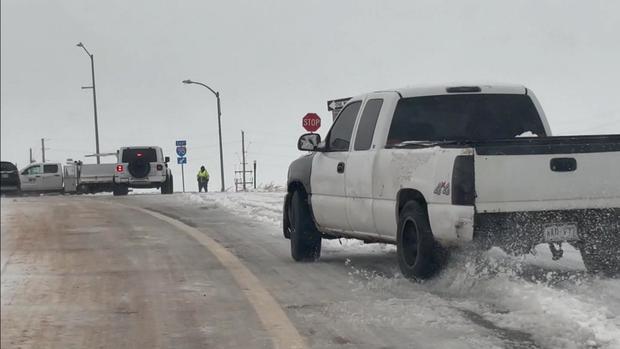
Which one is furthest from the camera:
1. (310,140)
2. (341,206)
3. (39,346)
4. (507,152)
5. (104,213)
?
(104,213)

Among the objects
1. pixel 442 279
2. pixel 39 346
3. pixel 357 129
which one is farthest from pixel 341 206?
pixel 39 346

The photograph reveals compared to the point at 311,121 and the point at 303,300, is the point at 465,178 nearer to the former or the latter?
the point at 303,300

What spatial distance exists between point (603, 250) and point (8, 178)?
5.59 m

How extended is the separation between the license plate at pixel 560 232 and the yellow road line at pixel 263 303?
223 cm

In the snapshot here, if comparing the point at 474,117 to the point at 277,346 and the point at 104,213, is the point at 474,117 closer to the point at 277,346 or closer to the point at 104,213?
the point at 277,346

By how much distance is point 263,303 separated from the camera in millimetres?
6352

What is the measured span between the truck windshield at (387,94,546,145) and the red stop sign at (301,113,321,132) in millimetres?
14997

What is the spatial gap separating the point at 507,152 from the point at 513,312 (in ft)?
4.13

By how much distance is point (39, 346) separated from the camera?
4.84 m

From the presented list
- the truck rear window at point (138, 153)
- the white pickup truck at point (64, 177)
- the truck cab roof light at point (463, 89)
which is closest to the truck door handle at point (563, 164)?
the truck cab roof light at point (463, 89)

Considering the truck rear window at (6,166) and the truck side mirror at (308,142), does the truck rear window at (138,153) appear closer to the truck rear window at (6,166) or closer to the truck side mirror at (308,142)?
the truck side mirror at (308,142)

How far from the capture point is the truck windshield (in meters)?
7.91

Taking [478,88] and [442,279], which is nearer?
[442,279]

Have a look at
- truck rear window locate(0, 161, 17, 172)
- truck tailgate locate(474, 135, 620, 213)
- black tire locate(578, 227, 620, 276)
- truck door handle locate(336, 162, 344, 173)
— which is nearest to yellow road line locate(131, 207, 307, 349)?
truck door handle locate(336, 162, 344, 173)
